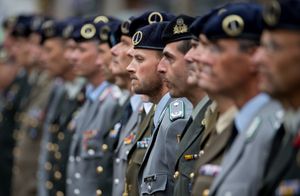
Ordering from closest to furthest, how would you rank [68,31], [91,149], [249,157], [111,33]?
[249,157]
[111,33]
[91,149]
[68,31]

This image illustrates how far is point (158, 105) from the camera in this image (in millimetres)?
8414

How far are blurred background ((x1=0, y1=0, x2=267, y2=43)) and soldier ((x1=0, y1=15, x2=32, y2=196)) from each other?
3.67m

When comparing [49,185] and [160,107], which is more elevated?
[160,107]

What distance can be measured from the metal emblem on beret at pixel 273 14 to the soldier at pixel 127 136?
3246 mm

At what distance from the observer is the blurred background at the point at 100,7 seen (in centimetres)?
1962

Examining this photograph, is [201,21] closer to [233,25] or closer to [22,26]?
[233,25]

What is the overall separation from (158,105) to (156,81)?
7.3 inches

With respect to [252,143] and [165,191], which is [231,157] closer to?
[252,143]

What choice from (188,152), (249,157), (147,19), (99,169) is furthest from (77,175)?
(249,157)

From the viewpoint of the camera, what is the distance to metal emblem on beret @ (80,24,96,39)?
435 inches

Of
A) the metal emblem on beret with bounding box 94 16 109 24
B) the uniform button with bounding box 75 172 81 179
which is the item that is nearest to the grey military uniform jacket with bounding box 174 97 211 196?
the uniform button with bounding box 75 172 81 179

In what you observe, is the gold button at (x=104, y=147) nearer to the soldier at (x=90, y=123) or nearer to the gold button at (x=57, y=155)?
the soldier at (x=90, y=123)

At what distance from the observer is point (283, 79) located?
5480 millimetres

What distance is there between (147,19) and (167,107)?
112 centimetres
